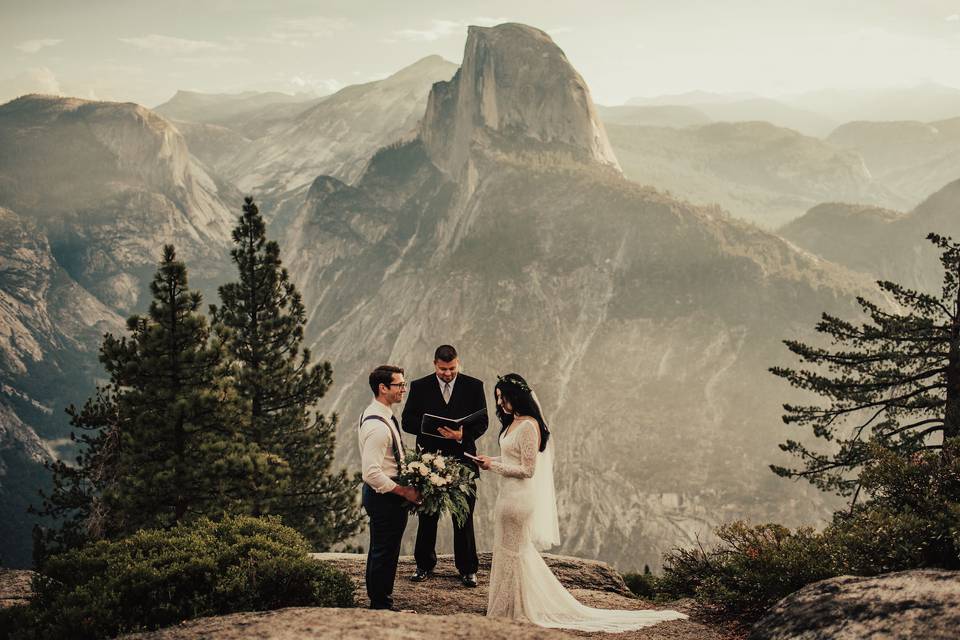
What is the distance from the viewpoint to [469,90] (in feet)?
529

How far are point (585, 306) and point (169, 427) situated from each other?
96.0 m

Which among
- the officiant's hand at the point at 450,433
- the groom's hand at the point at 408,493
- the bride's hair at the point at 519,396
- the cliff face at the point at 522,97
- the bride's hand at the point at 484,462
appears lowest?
the groom's hand at the point at 408,493

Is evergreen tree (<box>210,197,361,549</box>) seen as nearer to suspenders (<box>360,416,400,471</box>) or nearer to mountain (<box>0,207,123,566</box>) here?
suspenders (<box>360,416,400,471</box>)

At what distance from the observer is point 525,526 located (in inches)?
360

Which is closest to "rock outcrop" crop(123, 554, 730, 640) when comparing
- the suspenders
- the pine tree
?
the suspenders

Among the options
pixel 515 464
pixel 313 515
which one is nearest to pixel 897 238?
pixel 313 515

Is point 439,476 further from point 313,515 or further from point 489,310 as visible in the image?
point 489,310

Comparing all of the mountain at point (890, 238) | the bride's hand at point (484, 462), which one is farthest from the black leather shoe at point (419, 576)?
the mountain at point (890, 238)

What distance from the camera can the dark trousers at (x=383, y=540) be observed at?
27.8 feet

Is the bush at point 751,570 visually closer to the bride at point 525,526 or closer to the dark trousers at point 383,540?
the bride at point 525,526

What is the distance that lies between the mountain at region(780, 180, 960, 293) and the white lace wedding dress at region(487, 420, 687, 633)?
490 feet

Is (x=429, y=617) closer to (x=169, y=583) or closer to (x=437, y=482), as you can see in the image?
(x=437, y=482)

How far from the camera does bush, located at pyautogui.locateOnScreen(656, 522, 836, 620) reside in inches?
383

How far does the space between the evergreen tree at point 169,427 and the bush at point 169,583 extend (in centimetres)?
916
